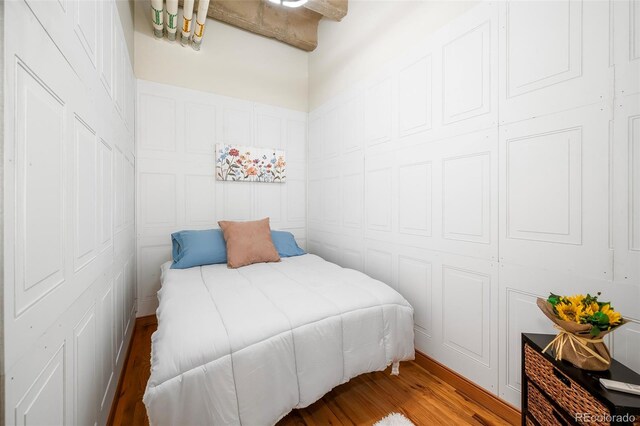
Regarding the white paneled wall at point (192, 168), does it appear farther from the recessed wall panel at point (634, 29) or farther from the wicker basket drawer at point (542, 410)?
the recessed wall panel at point (634, 29)

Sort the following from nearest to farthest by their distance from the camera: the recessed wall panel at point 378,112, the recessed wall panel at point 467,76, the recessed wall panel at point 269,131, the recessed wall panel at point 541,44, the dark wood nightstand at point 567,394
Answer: the dark wood nightstand at point 567,394, the recessed wall panel at point 541,44, the recessed wall panel at point 467,76, the recessed wall panel at point 378,112, the recessed wall panel at point 269,131

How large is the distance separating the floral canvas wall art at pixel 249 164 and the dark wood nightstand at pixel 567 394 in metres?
2.81

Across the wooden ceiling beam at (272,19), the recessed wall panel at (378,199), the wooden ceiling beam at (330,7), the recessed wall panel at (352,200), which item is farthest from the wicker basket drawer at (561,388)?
the wooden ceiling beam at (272,19)

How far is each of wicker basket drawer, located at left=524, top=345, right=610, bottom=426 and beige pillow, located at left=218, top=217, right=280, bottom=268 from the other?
1973 mm

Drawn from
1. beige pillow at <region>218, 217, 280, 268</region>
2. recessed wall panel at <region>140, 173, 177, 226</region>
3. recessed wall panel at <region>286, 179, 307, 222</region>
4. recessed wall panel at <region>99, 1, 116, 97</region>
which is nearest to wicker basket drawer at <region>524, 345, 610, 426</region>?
beige pillow at <region>218, 217, 280, 268</region>

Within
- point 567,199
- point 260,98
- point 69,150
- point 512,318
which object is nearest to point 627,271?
point 567,199

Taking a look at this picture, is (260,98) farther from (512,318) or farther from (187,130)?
(512,318)

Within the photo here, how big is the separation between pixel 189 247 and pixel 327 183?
1.62 m

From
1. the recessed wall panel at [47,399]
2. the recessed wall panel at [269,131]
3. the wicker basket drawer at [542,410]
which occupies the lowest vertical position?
the wicker basket drawer at [542,410]

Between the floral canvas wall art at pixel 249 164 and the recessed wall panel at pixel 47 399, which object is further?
the floral canvas wall art at pixel 249 164

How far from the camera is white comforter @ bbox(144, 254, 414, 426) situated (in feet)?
3.48

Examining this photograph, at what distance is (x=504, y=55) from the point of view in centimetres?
146

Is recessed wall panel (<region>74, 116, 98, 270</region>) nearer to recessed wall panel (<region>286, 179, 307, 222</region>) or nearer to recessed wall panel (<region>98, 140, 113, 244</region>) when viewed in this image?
recessed wall panel (<region>98, 140, 113, 244</region>)

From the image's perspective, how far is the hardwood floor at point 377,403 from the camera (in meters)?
1.45
